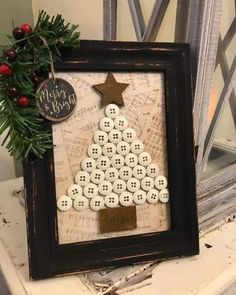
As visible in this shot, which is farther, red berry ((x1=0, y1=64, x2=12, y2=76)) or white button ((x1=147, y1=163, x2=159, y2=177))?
white button ((x1=147, y1=163, x2=159, y2=177))

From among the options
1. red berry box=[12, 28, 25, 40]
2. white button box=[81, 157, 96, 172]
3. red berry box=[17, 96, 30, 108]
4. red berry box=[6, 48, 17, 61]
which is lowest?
white button box=[81, 157, 96, 172]

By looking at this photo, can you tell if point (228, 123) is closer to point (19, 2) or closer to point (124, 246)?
point (124, 246)

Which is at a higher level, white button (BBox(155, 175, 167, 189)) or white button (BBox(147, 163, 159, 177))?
white button (BBox(147, 163, 159, 177))

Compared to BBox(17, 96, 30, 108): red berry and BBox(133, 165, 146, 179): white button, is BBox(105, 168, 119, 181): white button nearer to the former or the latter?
BBox(133, 165, 146, 179): white button

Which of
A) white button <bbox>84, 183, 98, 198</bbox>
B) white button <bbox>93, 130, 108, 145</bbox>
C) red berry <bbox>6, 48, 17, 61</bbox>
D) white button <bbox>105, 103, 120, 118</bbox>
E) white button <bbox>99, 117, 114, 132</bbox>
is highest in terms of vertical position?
red berry <bbox>6, 48, 17, 61</bbox>

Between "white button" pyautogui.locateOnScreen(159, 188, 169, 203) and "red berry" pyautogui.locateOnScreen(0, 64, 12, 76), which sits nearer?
"red berry" pyautogui.locateOnScreen(0, 64, 12, 76)

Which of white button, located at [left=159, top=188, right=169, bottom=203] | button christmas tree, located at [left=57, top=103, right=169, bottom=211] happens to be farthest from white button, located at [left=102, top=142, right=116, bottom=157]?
white button, located at [left=159, top=188, right=169, bottom=203]

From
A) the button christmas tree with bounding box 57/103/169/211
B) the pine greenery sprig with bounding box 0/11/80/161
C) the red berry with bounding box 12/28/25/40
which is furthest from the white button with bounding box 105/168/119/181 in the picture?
the red berry with bounding box 12/28/25/40

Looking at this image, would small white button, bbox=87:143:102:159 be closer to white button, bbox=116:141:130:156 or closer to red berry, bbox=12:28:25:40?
white button, bbox=116:141:130:156
